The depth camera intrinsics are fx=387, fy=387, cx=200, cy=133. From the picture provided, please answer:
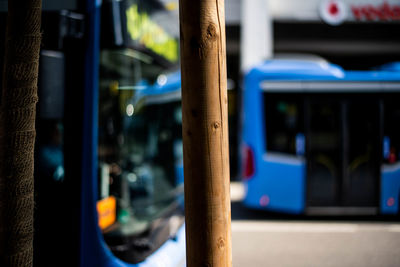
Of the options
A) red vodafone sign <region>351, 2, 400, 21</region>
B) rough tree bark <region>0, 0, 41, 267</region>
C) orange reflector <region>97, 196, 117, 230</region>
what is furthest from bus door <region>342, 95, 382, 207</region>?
red vodafone sign <region>351, 2, 400, 21</region>

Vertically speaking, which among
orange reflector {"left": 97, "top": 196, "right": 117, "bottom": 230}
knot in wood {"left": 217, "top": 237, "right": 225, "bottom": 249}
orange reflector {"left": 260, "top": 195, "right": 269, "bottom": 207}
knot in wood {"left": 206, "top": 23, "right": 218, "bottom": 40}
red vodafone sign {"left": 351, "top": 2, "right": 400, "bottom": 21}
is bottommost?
orange reflector {"left": 260, "top": 195, "right": 269, "bottom": 207}

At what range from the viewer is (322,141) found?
6.62m

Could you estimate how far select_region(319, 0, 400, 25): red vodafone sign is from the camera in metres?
12.5

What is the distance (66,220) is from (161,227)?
1.66 meters

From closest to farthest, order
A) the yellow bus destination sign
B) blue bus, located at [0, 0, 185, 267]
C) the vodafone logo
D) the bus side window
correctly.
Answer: blue bus, located at [0, 0, 185, 267], the yellow bus destination sign, the bus side window, the vodafone logo

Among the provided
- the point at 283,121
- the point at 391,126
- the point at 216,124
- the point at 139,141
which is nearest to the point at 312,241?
the point at 283,121

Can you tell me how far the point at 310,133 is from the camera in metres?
6.64

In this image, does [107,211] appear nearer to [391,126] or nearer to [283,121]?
[283,121]

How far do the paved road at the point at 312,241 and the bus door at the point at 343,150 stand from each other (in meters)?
0.44

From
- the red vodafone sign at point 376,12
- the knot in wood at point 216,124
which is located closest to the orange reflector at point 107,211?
the knot in wood at point 216,124

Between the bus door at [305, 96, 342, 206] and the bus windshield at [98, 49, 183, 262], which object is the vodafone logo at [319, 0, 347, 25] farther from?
the bus windshield at [98, 49, 183, 262]

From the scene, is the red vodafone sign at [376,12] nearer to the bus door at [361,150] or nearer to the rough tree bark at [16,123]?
the bus door at [361,150]

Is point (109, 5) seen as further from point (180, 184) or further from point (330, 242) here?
point (330, 242)

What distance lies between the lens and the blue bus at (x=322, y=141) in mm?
6523
